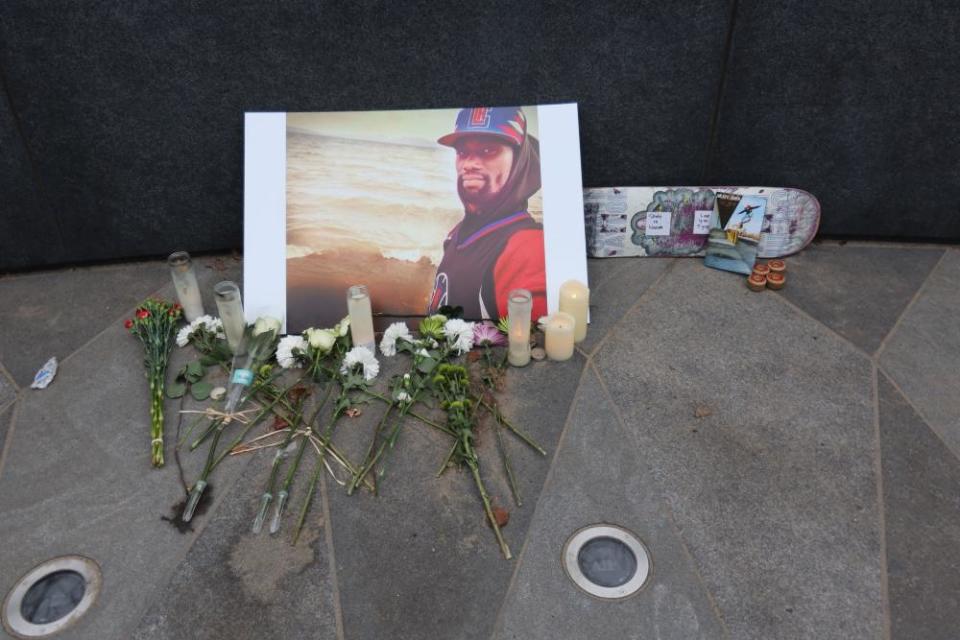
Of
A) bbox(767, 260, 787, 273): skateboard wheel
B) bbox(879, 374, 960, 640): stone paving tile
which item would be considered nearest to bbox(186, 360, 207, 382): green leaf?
bbox(879, 374, 960, 640): stone paving tile

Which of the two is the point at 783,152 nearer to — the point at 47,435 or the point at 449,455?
the point at 449,455

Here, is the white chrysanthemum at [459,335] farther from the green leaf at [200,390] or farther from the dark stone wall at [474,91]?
the dark stone wall at [474,91]

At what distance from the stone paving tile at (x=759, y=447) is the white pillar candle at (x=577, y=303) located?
13 cm

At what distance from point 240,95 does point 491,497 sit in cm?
193

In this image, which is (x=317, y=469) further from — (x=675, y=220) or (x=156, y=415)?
(x=675, y=220)

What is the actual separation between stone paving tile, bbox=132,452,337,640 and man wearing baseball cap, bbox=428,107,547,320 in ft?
3.43

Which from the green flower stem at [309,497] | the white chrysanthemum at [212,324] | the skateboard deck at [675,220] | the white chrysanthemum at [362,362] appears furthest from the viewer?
the skateboard deck at [675,220]

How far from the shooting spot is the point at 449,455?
6.19 ft

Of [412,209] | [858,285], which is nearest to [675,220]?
[858,285]

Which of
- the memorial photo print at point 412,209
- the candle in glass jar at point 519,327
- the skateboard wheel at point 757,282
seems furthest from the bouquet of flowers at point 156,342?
the skateboard wheel at point 757,282

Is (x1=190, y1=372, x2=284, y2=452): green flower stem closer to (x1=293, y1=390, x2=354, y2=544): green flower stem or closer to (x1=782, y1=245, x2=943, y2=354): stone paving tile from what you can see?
(x1=293, y1=390, x2=354, y2=544): green flower stem

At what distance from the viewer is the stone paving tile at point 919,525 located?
1467 millimetres

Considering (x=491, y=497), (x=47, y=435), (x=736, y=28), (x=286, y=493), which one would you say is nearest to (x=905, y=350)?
(x=736, y=28)

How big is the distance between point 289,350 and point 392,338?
1.17 ft
